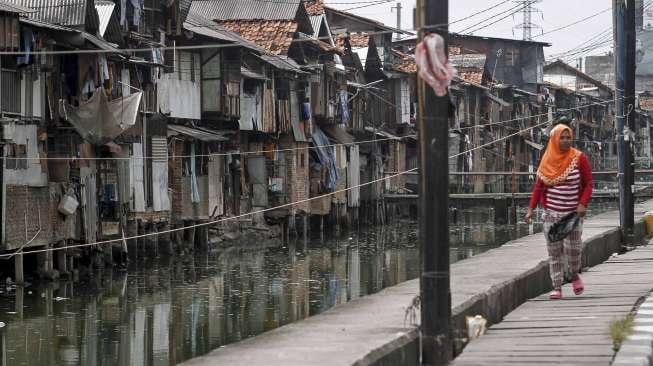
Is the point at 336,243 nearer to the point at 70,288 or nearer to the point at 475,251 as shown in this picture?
the point at 475,251

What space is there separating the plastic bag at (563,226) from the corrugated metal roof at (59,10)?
1689cm

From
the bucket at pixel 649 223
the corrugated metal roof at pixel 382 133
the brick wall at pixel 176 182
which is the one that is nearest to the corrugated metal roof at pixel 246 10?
→ the brick wall at pixel 176 182

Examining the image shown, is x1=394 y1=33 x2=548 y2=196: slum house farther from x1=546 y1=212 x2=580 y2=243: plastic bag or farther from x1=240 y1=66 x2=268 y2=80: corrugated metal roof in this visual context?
x1=546 y1=212 x2=580 y2=243: plastic bag

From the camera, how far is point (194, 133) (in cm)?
3356

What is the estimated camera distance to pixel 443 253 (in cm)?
738

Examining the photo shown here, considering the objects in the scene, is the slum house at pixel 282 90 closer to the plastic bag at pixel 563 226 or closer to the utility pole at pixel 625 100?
the utility pole at pixel 625 100

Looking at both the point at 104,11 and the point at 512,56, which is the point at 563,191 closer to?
the point at 104,11

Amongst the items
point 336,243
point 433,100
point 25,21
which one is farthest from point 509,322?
point 336,243

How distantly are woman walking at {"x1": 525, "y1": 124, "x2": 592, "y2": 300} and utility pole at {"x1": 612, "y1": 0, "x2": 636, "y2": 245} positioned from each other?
8303 millimetres

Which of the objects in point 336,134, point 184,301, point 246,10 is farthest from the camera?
point 336,134

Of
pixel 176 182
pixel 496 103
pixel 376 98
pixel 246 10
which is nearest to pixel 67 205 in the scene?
pixel 176 182

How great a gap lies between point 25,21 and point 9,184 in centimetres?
335

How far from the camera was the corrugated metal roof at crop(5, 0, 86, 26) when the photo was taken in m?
26.0

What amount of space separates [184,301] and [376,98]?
32325mm
